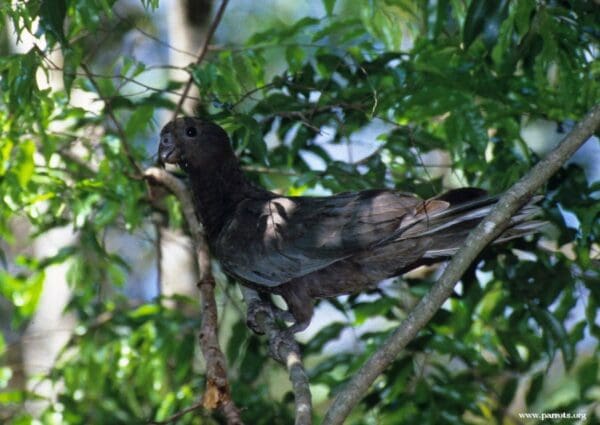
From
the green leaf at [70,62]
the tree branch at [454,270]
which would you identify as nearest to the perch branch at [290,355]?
the tree branch at [454,270]

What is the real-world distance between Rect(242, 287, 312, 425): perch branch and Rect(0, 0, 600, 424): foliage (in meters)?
0.62

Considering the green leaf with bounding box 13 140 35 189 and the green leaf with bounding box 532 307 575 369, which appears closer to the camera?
the green leaf with bounding box 532 307 575 369

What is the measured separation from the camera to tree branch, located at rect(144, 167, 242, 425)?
338 centimetres

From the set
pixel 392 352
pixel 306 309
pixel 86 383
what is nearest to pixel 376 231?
pixel 306 309

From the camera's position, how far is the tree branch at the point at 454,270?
3143mm

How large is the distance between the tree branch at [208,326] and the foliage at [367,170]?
210mm

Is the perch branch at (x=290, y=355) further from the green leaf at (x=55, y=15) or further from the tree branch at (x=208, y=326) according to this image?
the green leaf at (x=55, y=15)

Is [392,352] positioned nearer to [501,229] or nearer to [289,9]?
[501,229]

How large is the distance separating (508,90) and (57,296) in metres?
3.97

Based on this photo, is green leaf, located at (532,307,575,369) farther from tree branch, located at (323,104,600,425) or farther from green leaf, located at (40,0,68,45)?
green leaf, located at (40,0,68,45)

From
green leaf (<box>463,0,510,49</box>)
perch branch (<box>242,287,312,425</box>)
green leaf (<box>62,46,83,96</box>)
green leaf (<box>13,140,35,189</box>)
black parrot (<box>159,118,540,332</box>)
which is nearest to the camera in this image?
perch branch (<box>242,287,312,425</box>)

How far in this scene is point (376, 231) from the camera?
4.04 meters

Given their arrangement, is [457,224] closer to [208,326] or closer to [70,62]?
[208,326]

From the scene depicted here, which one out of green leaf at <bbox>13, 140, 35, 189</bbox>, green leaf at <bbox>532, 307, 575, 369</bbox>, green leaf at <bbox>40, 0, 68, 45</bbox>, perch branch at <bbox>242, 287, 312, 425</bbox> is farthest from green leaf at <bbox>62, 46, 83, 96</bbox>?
green leaf at <bbox>532, 307, 575, 369</bbox>
